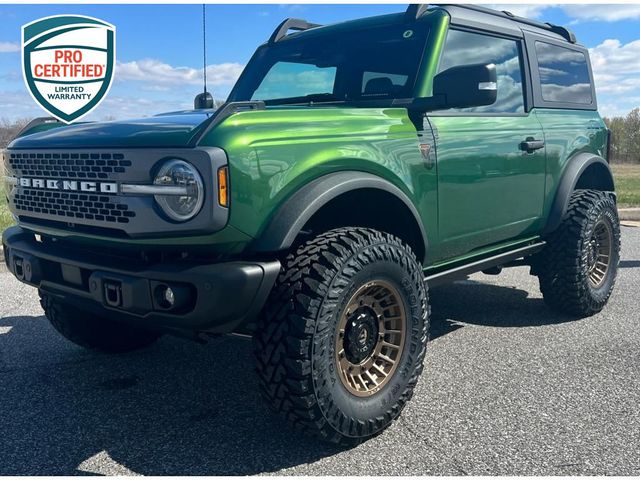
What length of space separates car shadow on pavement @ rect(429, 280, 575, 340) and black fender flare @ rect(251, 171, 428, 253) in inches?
70.7

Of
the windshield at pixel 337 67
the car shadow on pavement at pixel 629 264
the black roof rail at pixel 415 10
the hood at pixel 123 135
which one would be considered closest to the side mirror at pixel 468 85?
the windshield at pixel 337 67

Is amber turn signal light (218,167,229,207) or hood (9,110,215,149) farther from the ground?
hood (9,110,215,149)

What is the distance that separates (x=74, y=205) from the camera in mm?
2631

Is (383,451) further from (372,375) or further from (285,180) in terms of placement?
(285,180)

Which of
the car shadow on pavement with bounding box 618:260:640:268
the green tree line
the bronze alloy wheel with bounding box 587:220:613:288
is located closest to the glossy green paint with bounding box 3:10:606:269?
the bronze alloy wheel with bounding box 587:220:613:288

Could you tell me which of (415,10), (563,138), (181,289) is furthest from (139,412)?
(563,138)

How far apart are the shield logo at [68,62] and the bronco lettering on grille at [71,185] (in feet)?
23.4

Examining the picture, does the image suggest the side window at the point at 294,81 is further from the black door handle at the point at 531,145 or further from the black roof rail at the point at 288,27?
the black door handle at the point at 531,145

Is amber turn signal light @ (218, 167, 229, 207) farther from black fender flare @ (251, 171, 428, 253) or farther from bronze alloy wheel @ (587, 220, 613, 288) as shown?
bronze alloy wheel @ (587, 220, 613, 288)

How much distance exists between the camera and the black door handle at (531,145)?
3820 millimetres

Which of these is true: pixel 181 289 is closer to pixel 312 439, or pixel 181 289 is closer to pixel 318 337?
pixel 318 337

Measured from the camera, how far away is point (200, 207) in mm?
2236

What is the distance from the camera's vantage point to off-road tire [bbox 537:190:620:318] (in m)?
4.27

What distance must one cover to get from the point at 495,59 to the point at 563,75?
3.48 feet
